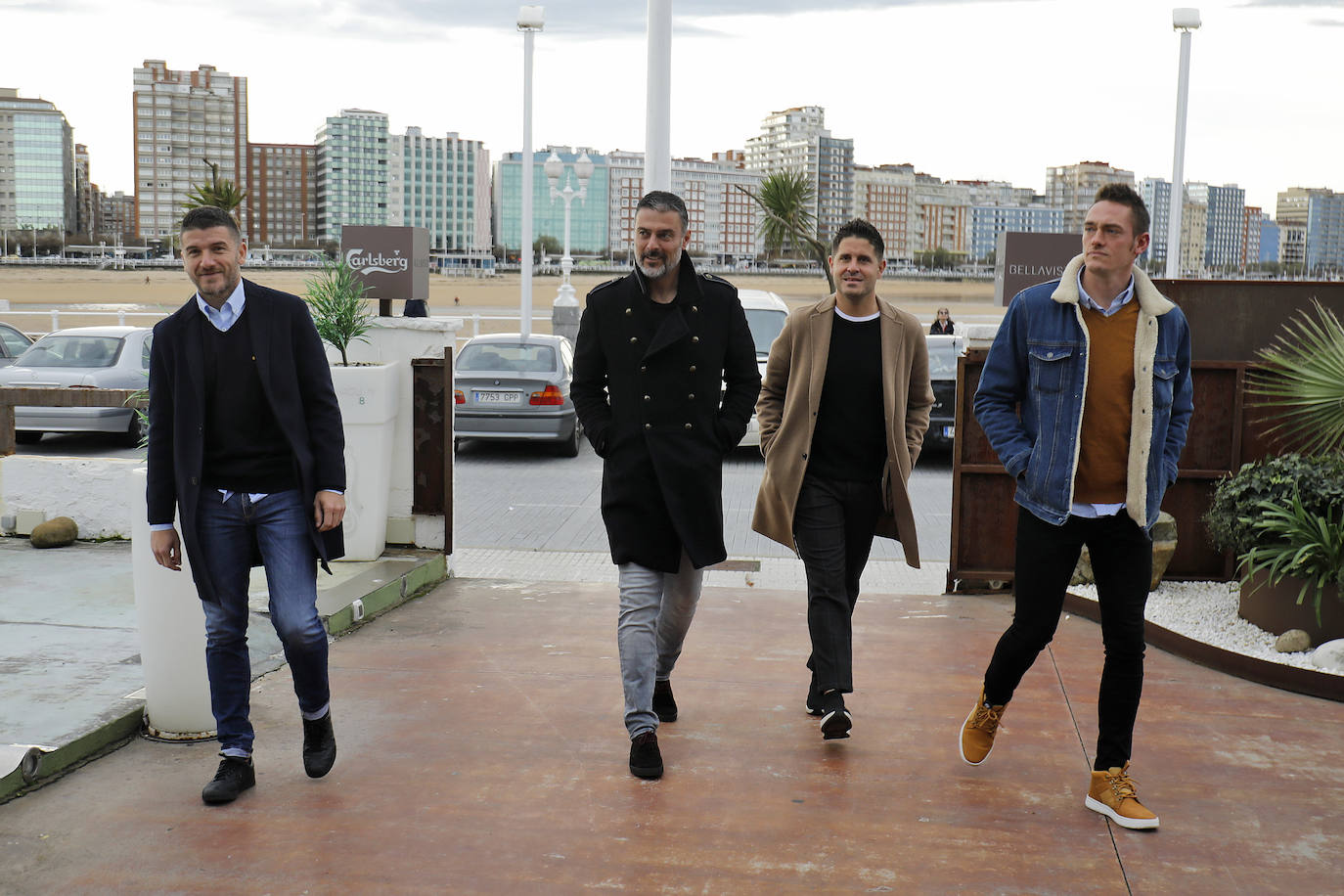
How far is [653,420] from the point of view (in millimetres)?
4207

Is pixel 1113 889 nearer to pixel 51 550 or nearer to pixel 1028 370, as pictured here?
pixel 1028 370

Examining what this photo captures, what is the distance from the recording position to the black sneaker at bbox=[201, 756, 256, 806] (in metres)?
3.86

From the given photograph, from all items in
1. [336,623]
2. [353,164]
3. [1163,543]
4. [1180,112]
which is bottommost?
[336,623]

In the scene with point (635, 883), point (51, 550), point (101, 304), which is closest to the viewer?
point (635, 883)

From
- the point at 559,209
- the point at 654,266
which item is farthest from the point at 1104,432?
the point at 559,209

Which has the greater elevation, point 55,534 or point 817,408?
point 817,408

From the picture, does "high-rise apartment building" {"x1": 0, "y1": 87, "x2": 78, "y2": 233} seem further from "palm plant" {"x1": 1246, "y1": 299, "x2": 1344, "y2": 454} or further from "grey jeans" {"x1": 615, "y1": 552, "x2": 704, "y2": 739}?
"grey jeans" {"x1": 615, "y1": 552, "x2": 704, "y2": 739}

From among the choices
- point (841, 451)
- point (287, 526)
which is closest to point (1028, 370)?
point (841, 451)

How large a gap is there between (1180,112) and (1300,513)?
16.5 m

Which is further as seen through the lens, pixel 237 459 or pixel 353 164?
pixel 353 164

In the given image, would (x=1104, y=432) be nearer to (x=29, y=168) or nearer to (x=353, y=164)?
(x=353, y=164)

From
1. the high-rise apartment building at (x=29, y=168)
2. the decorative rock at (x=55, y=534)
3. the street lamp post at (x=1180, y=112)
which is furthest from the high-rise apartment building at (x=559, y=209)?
the decorative rock at (x=55, y=534)

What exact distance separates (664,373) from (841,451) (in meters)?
0.78

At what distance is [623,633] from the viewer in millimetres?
4234
